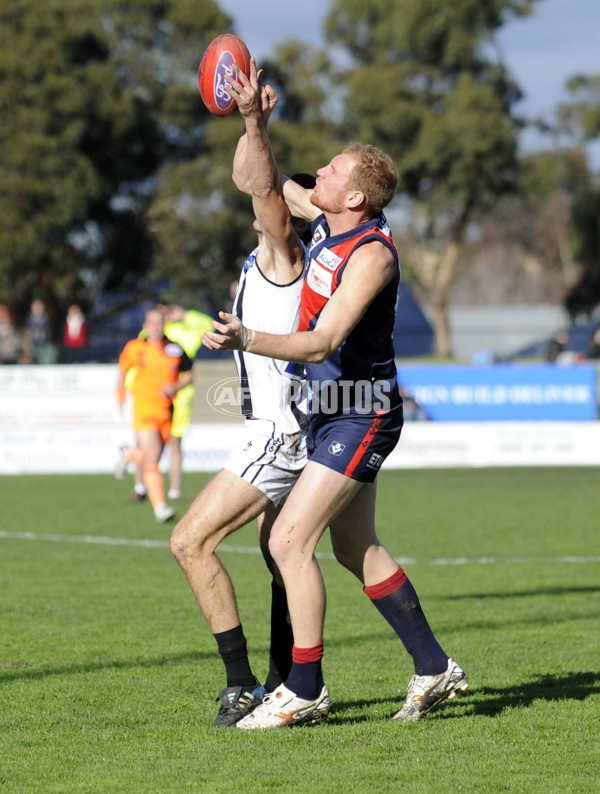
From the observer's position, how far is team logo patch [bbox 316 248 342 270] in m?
4.56

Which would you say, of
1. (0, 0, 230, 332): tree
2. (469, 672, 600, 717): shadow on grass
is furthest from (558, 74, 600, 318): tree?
(469, 672, 600, 717): shadow on grass

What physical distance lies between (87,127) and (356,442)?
38093mm

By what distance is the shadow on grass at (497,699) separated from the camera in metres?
5.05

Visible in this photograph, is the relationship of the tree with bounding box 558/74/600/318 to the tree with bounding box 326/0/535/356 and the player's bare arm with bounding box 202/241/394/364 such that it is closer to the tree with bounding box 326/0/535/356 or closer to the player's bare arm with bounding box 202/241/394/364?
the tree with bounding box 326/0/535/356

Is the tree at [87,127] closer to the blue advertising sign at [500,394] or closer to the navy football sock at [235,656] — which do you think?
the blue advertising sign at [500,394]

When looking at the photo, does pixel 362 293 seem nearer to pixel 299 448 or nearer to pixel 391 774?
pixel 299 448

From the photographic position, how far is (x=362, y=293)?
14.5 feet

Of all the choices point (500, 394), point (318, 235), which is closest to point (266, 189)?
point (318, 235)

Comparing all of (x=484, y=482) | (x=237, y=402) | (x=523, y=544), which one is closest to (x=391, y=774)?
(x=237, y=402)

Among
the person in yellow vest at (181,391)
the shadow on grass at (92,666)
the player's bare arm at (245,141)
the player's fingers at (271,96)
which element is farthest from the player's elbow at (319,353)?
the person in yellow vest at (181,391)

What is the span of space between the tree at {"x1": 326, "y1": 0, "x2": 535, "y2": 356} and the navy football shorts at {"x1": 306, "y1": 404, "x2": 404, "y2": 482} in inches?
1684

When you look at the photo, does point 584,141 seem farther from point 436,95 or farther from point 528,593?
point 528,593

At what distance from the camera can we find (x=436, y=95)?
48312 mm

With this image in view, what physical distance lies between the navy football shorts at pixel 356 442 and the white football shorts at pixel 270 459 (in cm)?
15
